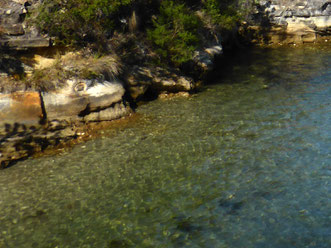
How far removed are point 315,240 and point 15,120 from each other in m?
9.07

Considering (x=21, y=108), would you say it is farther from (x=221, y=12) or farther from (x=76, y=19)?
(x=221, y=12)

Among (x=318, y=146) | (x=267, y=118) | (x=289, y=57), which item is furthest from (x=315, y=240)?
(x=289, y=57)

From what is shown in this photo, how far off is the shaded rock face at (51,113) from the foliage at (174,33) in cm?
295

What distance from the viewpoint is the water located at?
26.5ft

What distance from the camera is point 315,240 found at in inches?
295

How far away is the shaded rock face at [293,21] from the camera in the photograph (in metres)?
24.2

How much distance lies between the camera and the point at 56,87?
1357 cm

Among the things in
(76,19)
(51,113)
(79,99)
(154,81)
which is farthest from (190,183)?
(76,19)

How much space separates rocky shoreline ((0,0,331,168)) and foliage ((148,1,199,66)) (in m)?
0.65

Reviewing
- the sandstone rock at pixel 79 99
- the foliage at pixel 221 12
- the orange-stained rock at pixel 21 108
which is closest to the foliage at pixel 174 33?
the foliage at pixel 221 12

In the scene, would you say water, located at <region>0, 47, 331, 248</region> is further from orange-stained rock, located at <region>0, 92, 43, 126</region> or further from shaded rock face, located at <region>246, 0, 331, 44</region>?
shaded rock face, located at <region>246, 0, 331, 44</region>

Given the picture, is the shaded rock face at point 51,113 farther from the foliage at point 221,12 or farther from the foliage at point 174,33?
the foliage at point 221,12

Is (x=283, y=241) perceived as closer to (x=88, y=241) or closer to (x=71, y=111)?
(x=88, y=241)

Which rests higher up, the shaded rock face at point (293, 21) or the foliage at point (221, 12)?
the foliage at point (221, 12)
